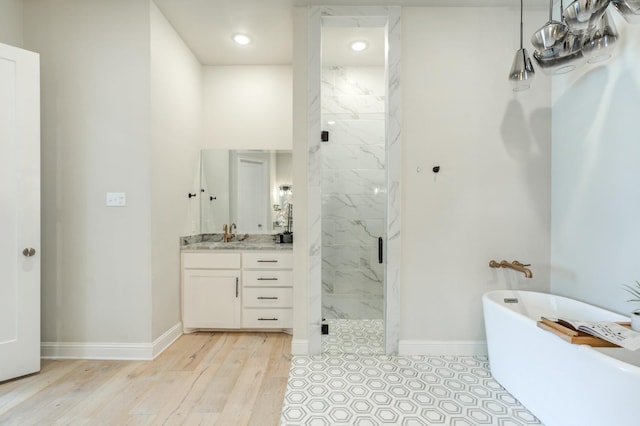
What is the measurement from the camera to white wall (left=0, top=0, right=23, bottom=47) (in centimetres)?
221

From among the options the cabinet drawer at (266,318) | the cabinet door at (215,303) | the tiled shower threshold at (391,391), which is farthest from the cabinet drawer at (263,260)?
the tiled shower threshold at (391,391)

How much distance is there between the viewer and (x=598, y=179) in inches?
80.6

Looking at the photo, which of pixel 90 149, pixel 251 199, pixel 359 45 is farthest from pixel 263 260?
pixel 359 45

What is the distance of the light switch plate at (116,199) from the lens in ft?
7.70

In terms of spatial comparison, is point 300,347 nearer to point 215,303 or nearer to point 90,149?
point 215,303

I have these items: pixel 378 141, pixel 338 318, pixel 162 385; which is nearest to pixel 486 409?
pixel 338 318

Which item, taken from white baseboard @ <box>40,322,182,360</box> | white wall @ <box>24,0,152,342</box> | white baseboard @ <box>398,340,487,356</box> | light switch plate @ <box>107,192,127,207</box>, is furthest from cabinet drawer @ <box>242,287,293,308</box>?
light switch plate @ <box>107,192,127,207</box>

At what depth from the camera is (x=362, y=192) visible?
3070mm

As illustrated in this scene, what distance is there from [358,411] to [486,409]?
2.52 feet

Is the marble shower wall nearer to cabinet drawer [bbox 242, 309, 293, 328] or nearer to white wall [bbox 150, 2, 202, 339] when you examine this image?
cabinet drawer [bbox 242, 309, 293, 328]

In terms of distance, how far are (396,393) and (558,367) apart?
36.2 inches

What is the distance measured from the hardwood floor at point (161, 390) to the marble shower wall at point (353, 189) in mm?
868

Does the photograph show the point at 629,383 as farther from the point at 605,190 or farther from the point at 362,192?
the point at 362,192

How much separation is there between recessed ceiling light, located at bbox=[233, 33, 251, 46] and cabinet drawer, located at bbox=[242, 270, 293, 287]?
7.34ft
